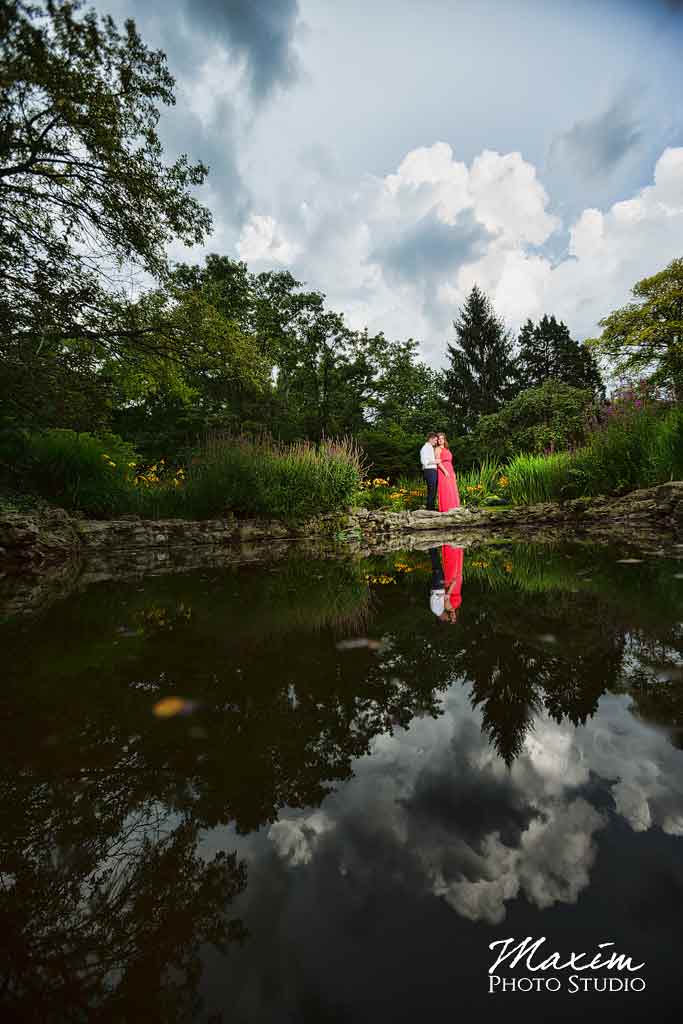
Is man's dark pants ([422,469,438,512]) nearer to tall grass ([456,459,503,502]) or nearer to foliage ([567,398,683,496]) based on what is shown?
tall grass ([456,459,503,502])

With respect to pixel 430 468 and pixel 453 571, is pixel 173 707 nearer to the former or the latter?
pixel 453 571

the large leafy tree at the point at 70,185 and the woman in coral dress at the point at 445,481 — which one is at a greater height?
the large leafy tree at the point at 70,185

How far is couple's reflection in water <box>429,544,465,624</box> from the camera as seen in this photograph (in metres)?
2.12

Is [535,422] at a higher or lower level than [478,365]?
lower

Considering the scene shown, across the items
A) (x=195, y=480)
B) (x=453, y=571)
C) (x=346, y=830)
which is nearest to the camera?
(x=346, y=830)

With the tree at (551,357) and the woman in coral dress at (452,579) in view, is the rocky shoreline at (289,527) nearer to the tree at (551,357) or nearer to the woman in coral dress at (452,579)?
the woman in coral dress at (452,579)

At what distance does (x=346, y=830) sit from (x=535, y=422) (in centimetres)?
1851

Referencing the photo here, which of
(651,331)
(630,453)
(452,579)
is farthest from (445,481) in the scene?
(651,331)

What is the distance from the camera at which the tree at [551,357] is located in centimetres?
3803

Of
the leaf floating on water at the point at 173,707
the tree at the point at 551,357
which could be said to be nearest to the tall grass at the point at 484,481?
the leaf floating on water at the point at 173,707

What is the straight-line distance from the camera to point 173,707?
47.9 inches

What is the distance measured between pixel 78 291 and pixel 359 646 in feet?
29.7

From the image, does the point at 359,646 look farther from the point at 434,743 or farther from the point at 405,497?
the point at 405,497

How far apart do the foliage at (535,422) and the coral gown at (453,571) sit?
456 inches
